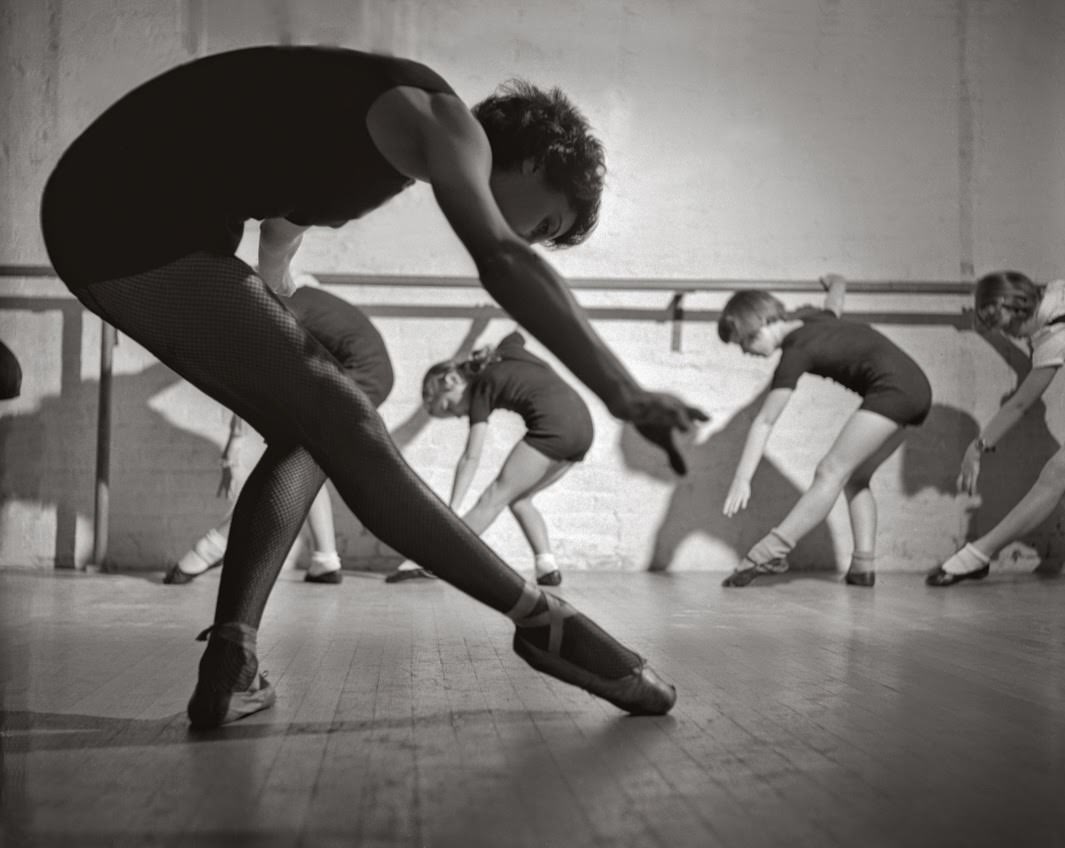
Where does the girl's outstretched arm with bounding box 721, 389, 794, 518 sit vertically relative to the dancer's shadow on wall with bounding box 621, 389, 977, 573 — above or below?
above

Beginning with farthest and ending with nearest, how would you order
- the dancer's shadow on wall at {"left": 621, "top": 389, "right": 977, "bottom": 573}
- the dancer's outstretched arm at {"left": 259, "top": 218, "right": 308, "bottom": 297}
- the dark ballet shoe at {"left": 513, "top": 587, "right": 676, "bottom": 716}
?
the dancer's shadow on wall at {"left": 621, "top": 389, "right": 977, "bottom": 573}
the dancer's outstretched arm at {"left": 259, "top": 218, "right": 308, "bottom": 297}
the dark ballet shoe at {"left": 513, "top": 587, "right": 676, "bottom": 716}

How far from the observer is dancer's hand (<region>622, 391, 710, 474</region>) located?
101 cm

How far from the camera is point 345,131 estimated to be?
1203 millimetres

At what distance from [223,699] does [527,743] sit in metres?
0.36

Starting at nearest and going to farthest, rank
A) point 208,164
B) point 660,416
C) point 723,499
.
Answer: point 660,416 < point 208,164 < point 723,499

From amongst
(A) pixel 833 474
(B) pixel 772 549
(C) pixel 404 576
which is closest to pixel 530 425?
(C) pixel 404 576

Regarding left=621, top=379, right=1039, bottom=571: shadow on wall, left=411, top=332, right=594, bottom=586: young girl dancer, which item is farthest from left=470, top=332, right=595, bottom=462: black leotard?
left=621, top=379, right=1039, bottom=571: shadow on wall

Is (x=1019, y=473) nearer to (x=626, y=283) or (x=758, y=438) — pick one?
(x=758, y=438)

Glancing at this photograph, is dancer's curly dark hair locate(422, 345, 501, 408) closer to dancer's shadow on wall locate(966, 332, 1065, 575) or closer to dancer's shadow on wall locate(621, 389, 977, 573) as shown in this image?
dancer's shadow on wall locate(621, 389, 977, 573)

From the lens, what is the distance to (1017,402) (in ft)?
12.5

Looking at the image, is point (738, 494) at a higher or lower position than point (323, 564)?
higher

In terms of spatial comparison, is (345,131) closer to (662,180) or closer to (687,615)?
(687,615)

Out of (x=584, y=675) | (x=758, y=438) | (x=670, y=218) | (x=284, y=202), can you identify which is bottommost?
(x=584, y=675)

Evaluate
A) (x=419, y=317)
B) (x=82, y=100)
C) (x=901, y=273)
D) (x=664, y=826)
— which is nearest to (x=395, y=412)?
(x=419, y=317)
